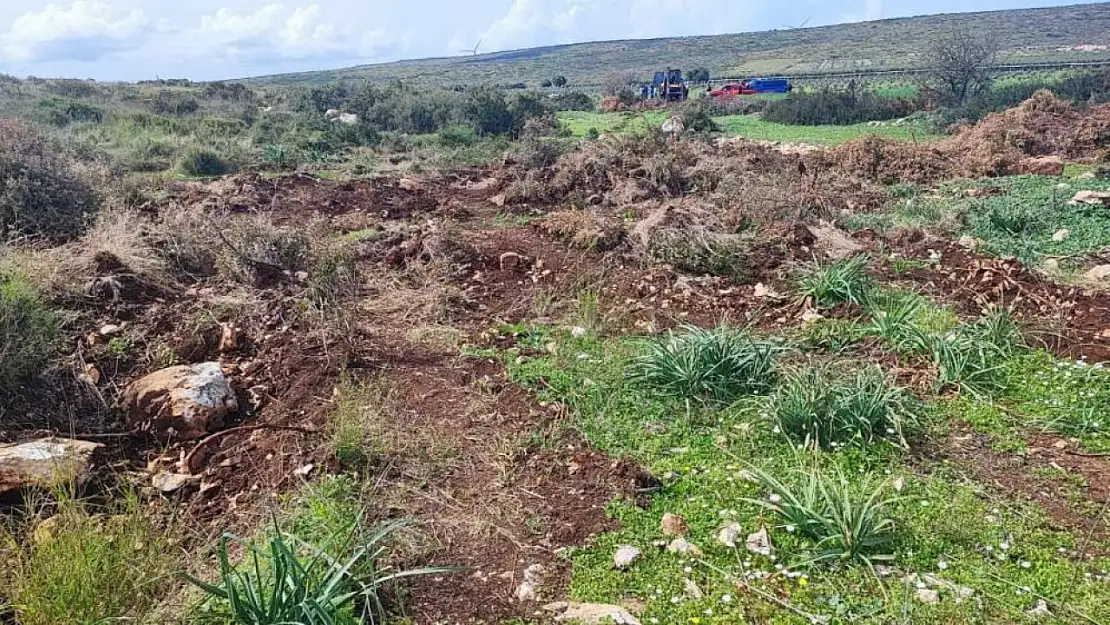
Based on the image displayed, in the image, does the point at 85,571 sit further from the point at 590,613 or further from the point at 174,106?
the point at 174,106

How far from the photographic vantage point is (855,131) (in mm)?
19016

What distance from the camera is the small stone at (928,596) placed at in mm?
2557

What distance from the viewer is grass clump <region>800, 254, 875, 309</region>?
530 centimetres

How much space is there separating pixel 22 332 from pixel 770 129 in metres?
19.3

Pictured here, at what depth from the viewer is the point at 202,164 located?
539 inches

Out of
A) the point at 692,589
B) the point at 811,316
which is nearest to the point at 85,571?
the point at 692,589

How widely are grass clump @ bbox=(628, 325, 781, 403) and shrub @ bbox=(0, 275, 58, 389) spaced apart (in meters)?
3.51

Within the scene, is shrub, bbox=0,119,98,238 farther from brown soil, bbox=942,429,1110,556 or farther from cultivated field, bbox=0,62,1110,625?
brown soil, bbox=942,429,1110,556

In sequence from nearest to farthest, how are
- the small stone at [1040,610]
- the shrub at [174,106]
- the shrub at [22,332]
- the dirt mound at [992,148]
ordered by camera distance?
1. the small stone at [1040,610]
2. the shrub at [22,332]
3. the dirt mound at [992,148]
4. the shrub at [174,106]

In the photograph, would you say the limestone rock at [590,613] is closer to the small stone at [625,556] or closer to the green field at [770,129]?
the small stone at [625,556]

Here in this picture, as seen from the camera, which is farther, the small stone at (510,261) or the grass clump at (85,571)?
the small stone at (510,261)

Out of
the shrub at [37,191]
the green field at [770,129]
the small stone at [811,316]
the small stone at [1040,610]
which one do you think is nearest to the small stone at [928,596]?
the small stone at [1040,610]

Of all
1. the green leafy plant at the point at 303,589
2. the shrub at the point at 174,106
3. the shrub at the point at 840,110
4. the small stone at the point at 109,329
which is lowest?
the green leafy plant at the point at 303,589

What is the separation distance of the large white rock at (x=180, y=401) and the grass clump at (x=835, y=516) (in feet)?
9.64
